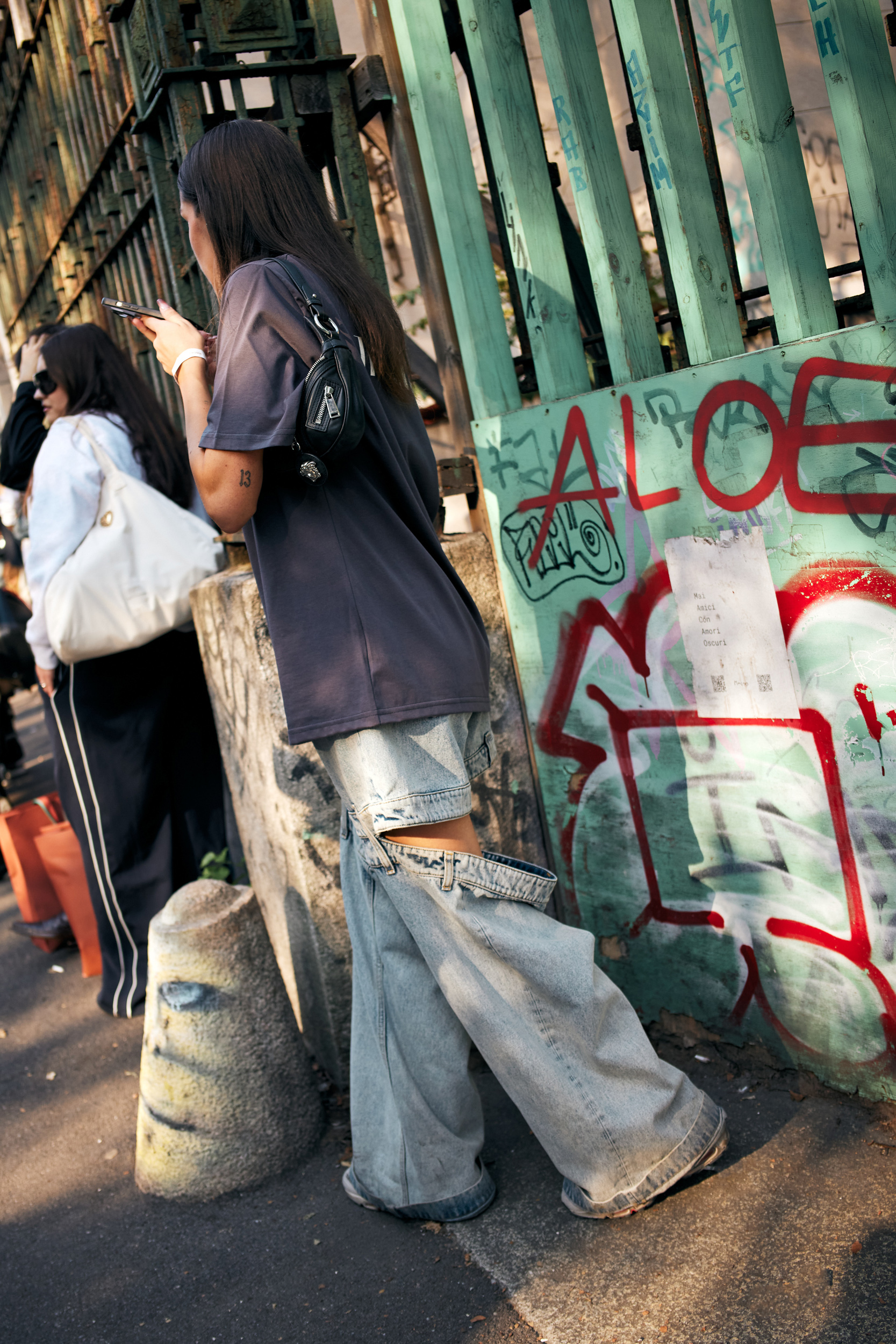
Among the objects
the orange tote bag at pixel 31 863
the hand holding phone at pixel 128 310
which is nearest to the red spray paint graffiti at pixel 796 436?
the hand holding phone at pixel 128 310

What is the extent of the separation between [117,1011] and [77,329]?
2.35 m

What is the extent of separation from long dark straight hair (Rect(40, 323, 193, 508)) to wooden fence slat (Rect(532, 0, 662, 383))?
1.76 metres

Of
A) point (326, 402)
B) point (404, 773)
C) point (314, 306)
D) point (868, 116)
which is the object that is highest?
point (868, 116)

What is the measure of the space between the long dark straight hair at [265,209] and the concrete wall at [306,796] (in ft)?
2.95

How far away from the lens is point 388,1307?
2.08 meters

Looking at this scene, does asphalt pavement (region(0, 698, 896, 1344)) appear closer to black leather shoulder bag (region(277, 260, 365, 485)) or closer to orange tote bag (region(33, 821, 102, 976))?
orange tote bag (region(33, 821, 102, 976))

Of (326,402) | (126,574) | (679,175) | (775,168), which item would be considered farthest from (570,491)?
(126,574)

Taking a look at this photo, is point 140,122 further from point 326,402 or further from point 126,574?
point 326,402

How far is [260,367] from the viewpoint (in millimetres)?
1850

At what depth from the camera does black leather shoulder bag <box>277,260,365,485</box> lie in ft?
5.99

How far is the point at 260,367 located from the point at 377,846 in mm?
912

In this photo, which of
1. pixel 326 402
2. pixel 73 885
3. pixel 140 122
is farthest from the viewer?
pixel 73 885

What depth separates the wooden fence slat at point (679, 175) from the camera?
87.4 inches

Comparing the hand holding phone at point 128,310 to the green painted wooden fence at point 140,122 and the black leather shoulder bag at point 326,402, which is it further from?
the green painted wooden fence at point 140,122
